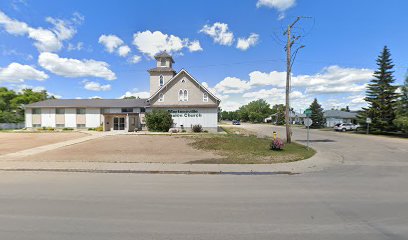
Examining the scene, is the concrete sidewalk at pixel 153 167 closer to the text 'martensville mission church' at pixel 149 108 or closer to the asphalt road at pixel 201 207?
the asphalt road at pixel 201 207

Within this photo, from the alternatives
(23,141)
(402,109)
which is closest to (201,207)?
(23,141)

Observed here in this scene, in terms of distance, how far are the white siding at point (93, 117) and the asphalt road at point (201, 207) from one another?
105 ft

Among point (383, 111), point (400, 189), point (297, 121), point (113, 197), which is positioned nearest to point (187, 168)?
point (113, 197)

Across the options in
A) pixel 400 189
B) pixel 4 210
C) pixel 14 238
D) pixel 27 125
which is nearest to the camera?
→ pixel 14 238

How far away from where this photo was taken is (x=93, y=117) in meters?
39.5

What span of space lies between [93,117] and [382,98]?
4696cm

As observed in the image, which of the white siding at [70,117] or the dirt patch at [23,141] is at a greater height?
the white siding at [70,117]

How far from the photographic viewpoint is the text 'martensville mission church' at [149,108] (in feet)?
113

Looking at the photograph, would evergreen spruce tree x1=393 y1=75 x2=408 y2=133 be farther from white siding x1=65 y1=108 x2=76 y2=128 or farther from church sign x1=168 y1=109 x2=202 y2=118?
white siding x1=65 y1=108 x2=76 y2=128

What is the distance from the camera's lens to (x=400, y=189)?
24.7 feet

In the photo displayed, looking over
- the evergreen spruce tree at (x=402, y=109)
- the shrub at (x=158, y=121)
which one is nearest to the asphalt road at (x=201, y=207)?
the shrub at (x=158, y=121)

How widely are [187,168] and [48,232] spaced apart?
21.2 ft

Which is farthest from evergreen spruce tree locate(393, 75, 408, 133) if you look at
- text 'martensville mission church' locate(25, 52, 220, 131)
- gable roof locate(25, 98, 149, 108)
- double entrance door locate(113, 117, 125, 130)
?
double entrance door locate(113, 117, 125, 130)

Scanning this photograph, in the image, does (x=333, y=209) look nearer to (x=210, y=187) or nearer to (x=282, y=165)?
(x=210, y=187)
